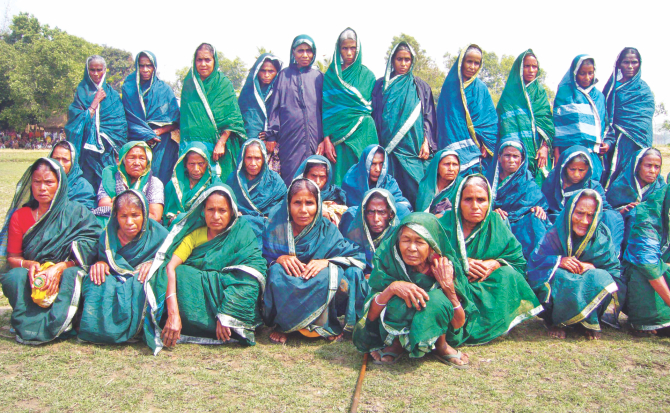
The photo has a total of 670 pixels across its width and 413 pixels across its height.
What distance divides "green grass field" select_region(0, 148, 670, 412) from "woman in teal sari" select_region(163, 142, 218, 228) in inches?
75.1

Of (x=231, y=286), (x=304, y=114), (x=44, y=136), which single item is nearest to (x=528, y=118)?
(x=304, y=114)

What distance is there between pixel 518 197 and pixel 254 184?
109 inches

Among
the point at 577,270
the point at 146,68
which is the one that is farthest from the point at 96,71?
the point at 577,270

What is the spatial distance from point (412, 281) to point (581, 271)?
155 cm

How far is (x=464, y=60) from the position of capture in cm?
589

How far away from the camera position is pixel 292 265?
13.1ft

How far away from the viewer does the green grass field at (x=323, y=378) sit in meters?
2.91

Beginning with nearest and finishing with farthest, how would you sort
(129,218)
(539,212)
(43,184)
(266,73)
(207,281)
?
(207,281) → (129,218) → (43,184) → (539,212) → (266,73)

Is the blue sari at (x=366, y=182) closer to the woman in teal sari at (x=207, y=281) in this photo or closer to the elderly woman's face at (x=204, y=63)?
the woman in teal sari at (x=207, y=281)

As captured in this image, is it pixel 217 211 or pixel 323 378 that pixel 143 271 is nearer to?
pixel 217 211

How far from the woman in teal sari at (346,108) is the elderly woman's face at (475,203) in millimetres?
2194

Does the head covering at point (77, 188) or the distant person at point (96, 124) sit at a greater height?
the distant person at point (96, 124)

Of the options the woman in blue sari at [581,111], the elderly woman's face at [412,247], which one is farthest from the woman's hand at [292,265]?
the woman in blue sari at [581,111]

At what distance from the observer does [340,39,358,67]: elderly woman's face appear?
19.3 ft
